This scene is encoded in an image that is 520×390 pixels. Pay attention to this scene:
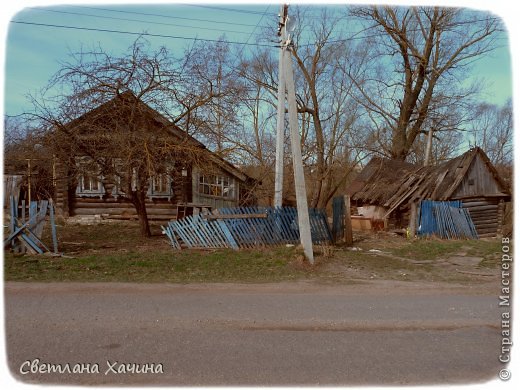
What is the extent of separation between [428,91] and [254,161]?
532 inches

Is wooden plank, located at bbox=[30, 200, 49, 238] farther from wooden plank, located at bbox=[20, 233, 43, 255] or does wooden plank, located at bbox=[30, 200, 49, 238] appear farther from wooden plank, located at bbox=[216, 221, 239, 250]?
wooden plank, located at bbox=[216, 221, 239, 250]

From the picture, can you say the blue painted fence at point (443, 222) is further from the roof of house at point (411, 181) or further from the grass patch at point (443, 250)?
the grass patch at point (443, 250)

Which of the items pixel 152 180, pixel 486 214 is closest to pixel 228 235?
pixel 152 180

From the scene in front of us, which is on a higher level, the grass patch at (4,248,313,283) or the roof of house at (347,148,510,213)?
the roof of house at (347,148,510,213)

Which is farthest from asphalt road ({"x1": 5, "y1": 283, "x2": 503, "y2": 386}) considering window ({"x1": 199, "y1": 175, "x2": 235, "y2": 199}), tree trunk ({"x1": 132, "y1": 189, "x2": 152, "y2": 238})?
window ({"x1": 199, "y1": 175, "x2": 235, "y2": 199})

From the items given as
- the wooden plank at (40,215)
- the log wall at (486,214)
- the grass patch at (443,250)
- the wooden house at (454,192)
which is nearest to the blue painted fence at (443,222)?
the wooden house at (454,192)

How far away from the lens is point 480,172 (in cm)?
1997

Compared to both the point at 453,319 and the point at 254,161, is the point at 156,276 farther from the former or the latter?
the point at 254,161

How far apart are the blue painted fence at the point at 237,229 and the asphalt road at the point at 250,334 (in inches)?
159

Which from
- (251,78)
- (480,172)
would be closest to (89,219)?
(251,78)

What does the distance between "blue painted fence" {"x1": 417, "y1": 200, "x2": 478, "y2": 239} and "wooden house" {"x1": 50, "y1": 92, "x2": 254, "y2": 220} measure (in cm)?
738

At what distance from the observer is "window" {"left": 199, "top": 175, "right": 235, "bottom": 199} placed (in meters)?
19.8

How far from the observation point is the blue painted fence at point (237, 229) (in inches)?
452

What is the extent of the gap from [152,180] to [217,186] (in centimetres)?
486
